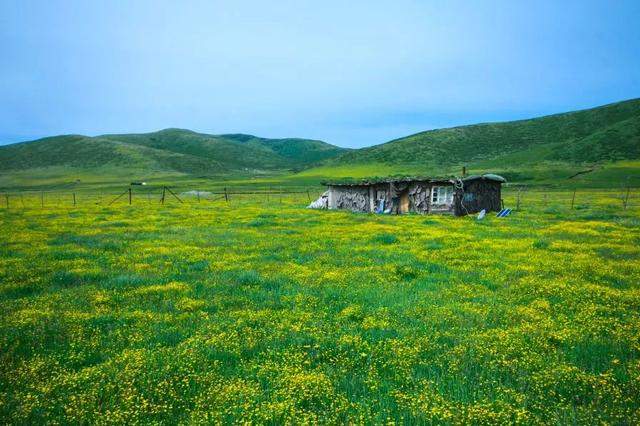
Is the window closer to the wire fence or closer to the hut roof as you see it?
the hut roof

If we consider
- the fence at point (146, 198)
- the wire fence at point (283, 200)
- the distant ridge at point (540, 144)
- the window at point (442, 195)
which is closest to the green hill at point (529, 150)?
the distant ridge at point (540, 144)

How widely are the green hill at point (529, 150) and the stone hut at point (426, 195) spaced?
79453mm

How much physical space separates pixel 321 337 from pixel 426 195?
110 ft

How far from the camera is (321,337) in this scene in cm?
807

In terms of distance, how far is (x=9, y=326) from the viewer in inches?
340

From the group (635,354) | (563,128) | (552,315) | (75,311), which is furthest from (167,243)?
(563,128)

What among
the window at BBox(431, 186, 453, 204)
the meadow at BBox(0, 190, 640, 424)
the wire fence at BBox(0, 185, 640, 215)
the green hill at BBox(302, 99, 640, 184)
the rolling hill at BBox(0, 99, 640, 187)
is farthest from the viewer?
the green hill at BBox(302, 99, 640, 184)

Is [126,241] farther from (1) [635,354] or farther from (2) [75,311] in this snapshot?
(1) [635,354]

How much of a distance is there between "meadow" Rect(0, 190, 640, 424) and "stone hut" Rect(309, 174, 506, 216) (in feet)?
69.6

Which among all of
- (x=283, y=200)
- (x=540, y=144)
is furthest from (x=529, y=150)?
(x=283, y=200)

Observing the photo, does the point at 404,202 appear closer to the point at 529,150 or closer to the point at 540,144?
the point at 529,150

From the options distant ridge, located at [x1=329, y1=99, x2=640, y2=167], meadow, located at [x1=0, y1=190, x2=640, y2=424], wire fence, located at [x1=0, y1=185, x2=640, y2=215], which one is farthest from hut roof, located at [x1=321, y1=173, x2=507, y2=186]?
distant ridge, located at [x1=329, y1=99, x2=640, y2=167]

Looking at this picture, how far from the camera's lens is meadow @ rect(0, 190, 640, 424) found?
5762 millimetres

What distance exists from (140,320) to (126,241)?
12.9m
